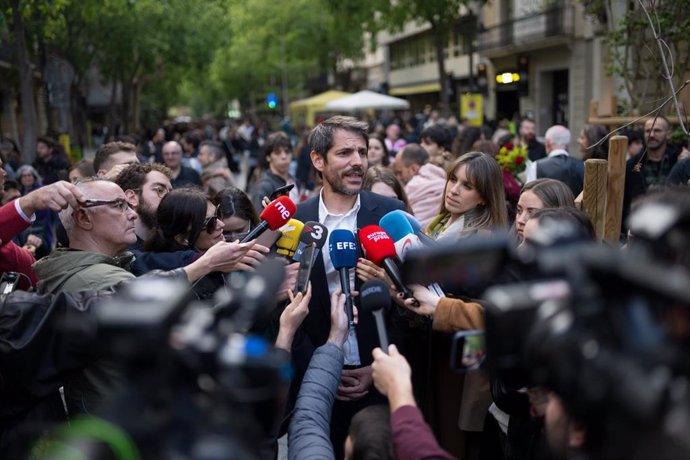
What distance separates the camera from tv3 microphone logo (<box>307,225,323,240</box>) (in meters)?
3.59

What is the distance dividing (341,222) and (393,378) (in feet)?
6.31

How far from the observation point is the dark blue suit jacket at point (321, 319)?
11.9ft

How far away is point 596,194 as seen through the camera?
13.0ft

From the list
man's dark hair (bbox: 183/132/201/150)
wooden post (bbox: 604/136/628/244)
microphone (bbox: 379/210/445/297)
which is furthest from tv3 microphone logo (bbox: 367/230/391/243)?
man's dark hair (bbox: 183/132/201/150)

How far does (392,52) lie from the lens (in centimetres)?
4838

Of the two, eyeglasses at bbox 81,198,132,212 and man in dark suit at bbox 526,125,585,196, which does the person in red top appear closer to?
eyeglasses at bbox 81,198,132,212

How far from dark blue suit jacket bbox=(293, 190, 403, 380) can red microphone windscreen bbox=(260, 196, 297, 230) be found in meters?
0.36

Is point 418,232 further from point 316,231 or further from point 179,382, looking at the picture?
point 179,382

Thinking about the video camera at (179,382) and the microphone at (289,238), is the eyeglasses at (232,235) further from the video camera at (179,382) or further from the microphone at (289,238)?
the video camera at (179,382)

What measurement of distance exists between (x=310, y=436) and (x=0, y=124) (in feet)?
85.2

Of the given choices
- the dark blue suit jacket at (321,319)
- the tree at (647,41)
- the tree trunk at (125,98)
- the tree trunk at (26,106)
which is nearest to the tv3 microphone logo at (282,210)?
the dark blue suit jacket at (321,319)

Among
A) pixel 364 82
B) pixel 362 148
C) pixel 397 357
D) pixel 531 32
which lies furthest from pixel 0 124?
pixel 364 82

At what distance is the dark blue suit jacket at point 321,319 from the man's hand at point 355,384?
143 mm

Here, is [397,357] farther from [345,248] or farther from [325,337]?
[325,337]
